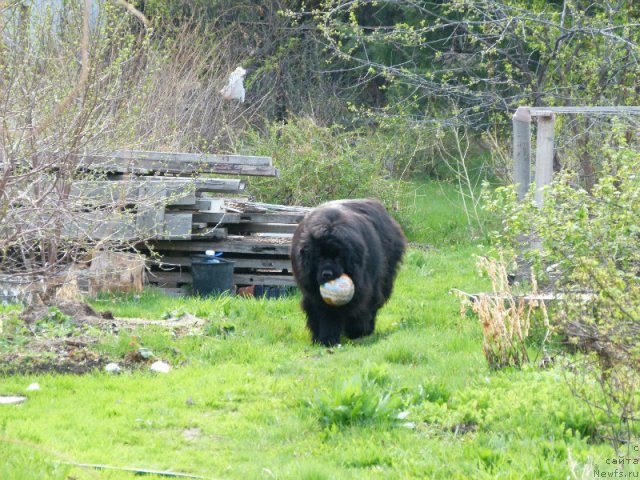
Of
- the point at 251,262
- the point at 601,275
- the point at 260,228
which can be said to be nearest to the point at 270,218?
the point at 260,228

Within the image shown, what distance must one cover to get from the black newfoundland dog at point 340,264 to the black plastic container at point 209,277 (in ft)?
7.87

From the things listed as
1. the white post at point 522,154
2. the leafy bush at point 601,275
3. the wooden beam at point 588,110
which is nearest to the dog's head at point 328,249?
the leafy bush at point 601,275

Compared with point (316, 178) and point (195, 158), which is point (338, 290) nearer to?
point (195, 158)

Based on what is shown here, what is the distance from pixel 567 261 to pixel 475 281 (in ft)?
20.5

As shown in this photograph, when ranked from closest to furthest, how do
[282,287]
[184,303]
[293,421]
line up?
[293,421]
[184,303]
[282,287]

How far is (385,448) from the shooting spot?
628 cm

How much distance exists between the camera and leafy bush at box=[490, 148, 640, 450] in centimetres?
539

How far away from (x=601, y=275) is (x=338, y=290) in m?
4.49

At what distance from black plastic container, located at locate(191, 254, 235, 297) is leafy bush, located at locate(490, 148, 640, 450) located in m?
4.69

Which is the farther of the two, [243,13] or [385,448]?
[243,13]

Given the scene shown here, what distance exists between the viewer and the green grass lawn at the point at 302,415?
595 cm

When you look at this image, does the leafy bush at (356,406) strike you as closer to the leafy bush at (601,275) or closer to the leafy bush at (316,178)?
the leafy bush at (601,275)

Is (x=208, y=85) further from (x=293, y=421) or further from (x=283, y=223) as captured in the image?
(x=293, y=421)

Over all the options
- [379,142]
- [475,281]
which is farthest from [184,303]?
[379,142]
